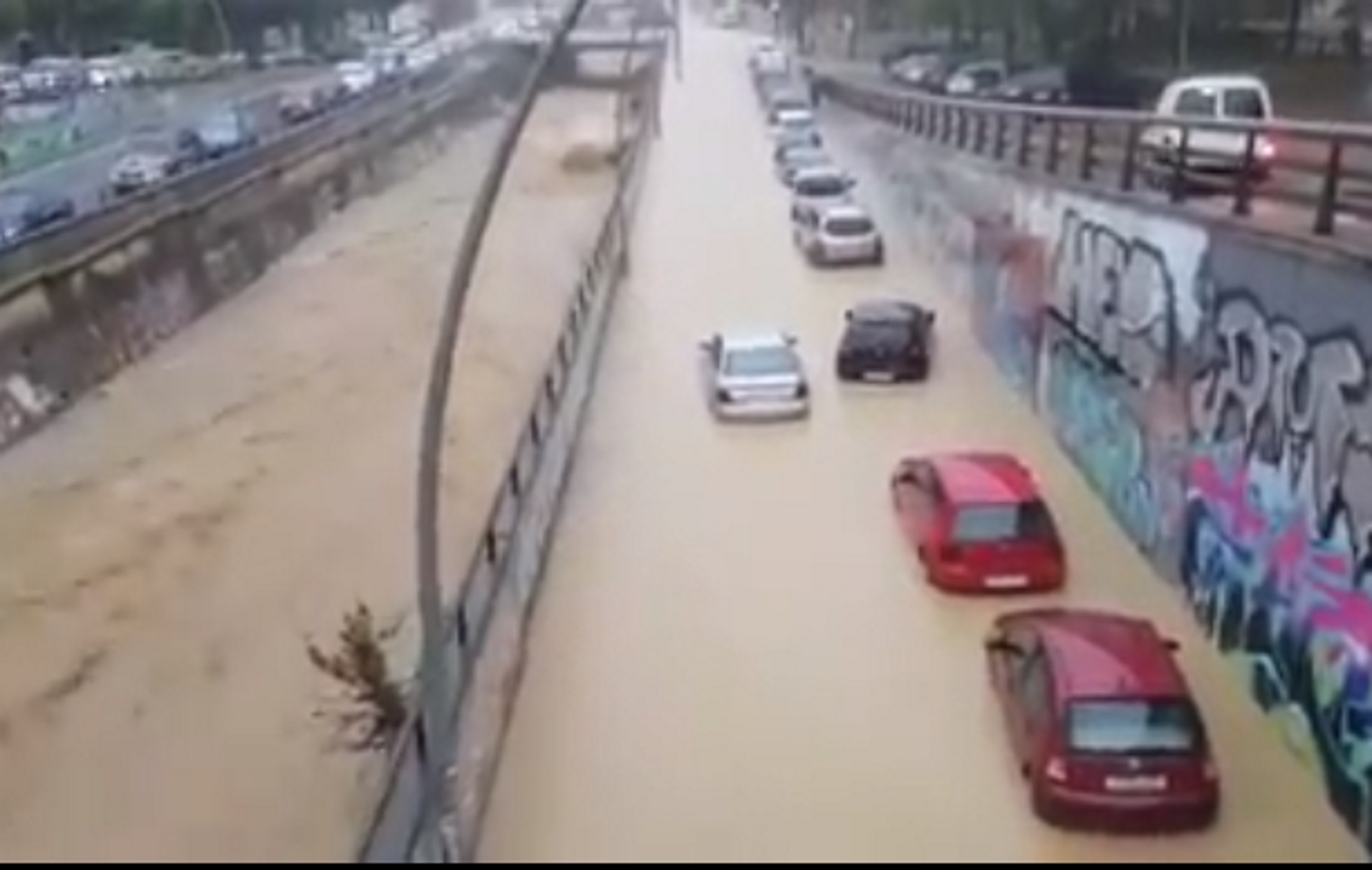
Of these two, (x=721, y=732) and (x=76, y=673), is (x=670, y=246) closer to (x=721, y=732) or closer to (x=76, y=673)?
(x=76, y=673)

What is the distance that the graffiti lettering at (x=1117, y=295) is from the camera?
24984 mm

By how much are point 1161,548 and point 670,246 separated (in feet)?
128

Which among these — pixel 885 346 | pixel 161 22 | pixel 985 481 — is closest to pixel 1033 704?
pixel 985 481

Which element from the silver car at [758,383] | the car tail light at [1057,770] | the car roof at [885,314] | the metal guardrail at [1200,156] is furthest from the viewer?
the car roof at [885,314]

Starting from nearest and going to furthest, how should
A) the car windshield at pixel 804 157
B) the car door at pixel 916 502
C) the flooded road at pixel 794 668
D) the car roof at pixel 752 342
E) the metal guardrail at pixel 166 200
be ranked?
1. the flooded road at pixel 794 668
2. the car door at pixel 916 502
3. the car roof at pixel 752 342
4. the metal guardrail at pixel 166 200
5. the car windshield at pixel 804 157

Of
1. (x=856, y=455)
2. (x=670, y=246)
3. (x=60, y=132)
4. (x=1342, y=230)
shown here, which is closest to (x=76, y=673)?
(x=856, y=455)

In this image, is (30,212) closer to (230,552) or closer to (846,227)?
(846,227)

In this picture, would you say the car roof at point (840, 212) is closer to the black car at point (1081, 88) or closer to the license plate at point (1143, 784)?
the black car at point (1081, 88)

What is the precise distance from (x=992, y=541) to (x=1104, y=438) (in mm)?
3951

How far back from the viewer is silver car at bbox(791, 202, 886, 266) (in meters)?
54.0

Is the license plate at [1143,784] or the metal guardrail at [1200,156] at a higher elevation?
the metal guardrail at [1200,156]

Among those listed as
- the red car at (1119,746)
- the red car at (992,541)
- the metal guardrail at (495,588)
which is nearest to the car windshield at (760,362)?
the metal guardrail at (495,588)

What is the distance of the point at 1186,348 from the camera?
23609 millimetres

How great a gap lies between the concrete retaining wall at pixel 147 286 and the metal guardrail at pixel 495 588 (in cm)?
505
